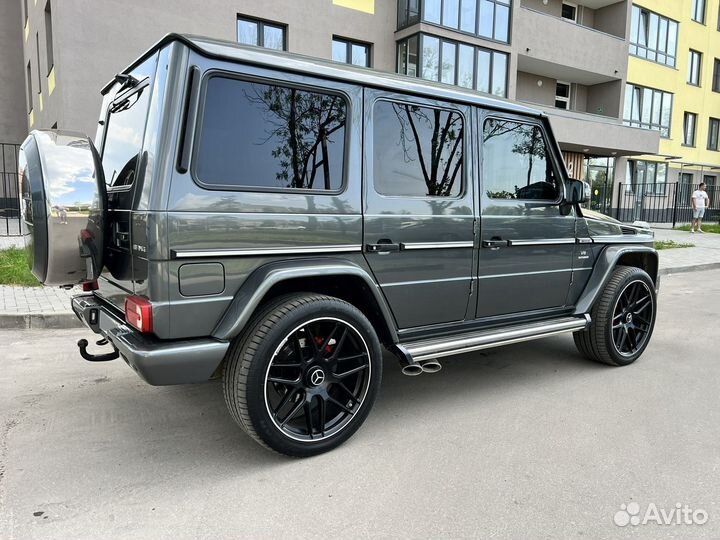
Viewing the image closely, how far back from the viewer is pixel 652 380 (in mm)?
4473

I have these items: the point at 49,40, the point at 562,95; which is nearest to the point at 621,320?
the point at 49,40

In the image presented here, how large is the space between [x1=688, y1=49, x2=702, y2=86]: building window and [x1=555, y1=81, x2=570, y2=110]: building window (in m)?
9.00

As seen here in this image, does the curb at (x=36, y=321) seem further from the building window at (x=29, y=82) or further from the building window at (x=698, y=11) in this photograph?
the building window at (x=698, y=11)

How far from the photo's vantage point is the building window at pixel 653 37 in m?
24.1

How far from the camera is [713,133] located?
96.2ft

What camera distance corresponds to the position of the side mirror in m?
4.21

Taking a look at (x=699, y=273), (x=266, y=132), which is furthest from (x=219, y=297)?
(x=699, y=273)

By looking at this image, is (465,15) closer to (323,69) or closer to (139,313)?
(323,69)

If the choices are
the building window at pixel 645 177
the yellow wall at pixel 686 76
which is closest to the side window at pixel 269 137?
the building window at pixel 645 177

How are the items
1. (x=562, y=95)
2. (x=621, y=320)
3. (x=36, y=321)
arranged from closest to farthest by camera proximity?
1. (x=621, y=320)
2. (x=36, y=321)
3. (x=562, y=95)

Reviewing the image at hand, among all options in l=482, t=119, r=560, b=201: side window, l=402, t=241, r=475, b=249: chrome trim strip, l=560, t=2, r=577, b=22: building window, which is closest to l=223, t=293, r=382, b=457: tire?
l=402, t=241, r=475, b=249: chrome trim strip

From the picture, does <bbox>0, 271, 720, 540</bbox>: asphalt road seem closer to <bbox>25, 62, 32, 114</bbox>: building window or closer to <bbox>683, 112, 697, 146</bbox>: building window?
<bbox>25, 62, 32, 114</bbox>: building window

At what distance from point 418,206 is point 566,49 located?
780 inches

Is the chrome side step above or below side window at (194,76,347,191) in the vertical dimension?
below
